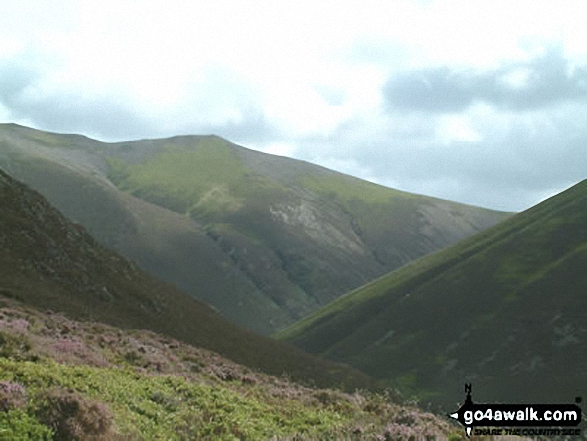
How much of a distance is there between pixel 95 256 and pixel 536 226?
123 metres

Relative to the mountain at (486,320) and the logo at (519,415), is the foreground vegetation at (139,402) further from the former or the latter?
the mountain at (486,320)

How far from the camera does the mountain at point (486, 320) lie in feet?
296

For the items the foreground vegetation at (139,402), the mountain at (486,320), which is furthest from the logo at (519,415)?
the mountain at (486,320)

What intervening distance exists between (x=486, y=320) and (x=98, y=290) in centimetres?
8345

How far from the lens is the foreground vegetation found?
45.2 feet

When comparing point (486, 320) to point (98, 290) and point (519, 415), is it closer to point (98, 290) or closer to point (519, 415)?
point (98, 290)

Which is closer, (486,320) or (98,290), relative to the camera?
(98,290)

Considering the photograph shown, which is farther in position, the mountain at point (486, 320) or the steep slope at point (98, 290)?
the mountain at point (486, 320)

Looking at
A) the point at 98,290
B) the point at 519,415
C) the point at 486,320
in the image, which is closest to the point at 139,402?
Answer: the point at 519,415

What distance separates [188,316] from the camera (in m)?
58.7

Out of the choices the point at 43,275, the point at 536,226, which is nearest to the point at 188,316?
the point at 43,275

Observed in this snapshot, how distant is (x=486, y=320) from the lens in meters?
115

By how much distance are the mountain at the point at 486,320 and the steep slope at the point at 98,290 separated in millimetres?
32446

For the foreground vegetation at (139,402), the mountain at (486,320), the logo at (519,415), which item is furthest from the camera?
the mountain at (486,320)
